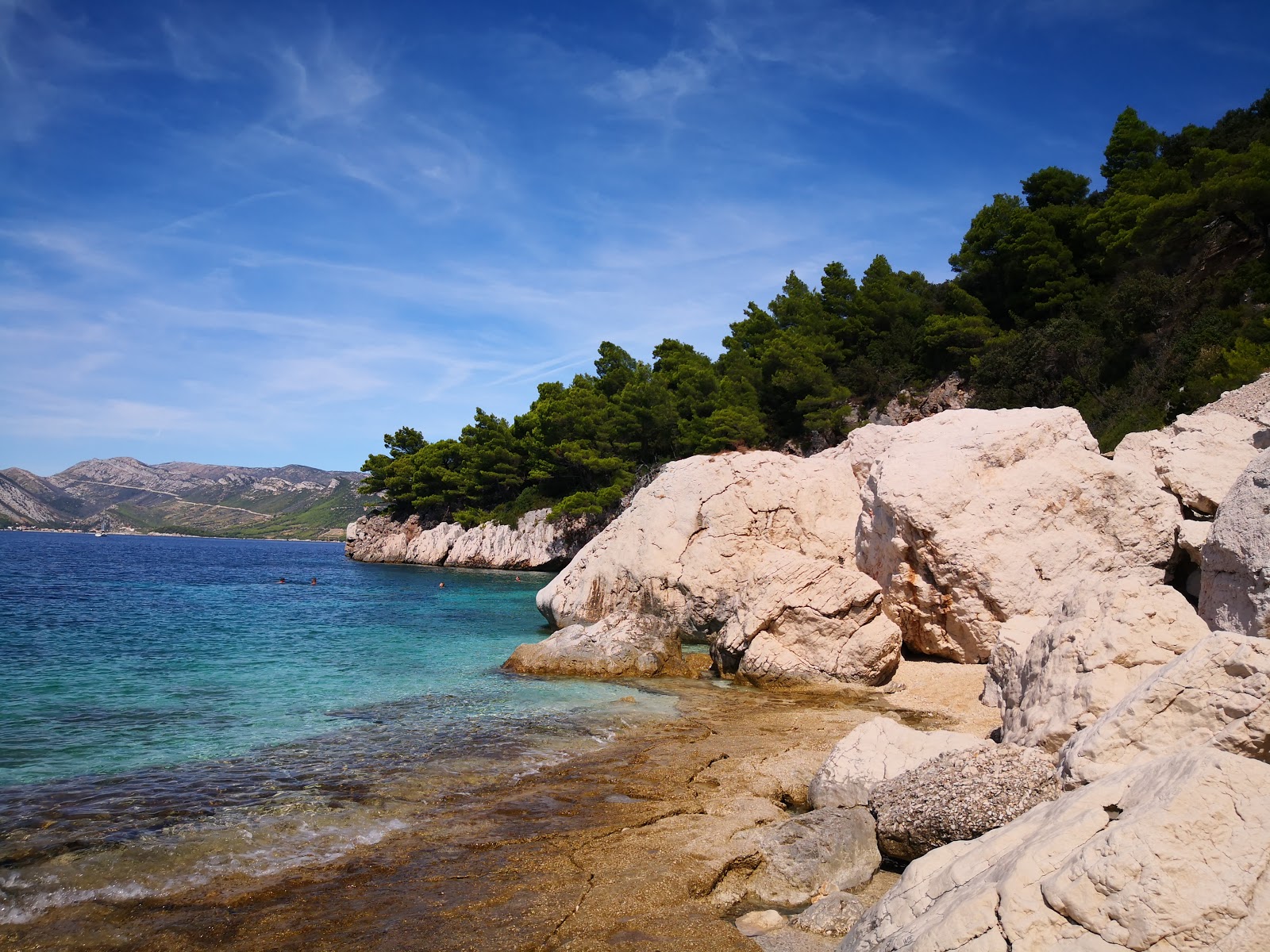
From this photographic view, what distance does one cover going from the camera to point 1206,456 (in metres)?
13.6

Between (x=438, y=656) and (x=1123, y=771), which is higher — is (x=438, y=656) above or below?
below

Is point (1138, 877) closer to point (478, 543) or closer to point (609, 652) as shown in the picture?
point (609, 652)

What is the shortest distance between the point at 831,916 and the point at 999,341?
39.3 m

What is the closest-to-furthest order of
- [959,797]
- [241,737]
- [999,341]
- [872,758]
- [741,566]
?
[959,797]
[872,758]
[241,737]
[741,566]
[999,341]

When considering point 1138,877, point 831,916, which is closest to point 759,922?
point 831,916

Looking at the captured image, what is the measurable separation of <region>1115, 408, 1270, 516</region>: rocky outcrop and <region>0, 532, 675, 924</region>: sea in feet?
31.6

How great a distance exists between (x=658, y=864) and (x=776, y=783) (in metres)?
2.42

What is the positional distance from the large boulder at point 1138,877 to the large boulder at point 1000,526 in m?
9.90

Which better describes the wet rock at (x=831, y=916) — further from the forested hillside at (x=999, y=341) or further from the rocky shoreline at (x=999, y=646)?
the forested hillside at (x=999, y=341)

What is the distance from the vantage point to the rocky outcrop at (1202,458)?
1280cm

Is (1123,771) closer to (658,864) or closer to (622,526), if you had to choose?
(658,864)

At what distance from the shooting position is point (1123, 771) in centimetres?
446

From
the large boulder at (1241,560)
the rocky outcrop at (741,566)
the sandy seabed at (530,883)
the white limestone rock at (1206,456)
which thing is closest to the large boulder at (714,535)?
the rocky outcrop at (741,566)

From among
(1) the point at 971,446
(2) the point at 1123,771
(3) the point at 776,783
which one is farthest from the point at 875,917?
(1) the point at 971,446
